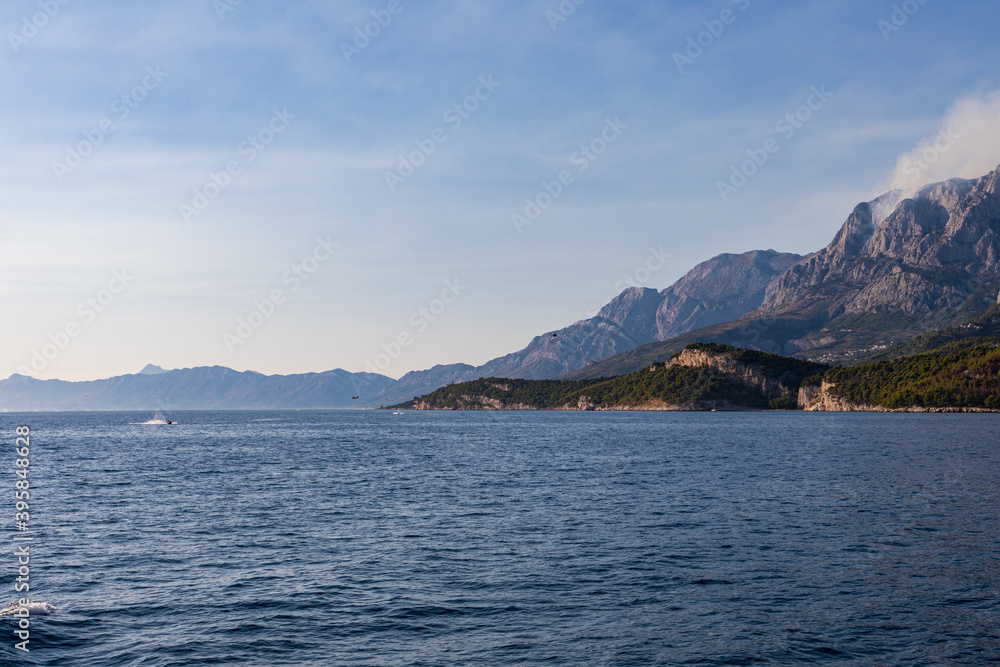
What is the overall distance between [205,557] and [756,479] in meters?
55.3

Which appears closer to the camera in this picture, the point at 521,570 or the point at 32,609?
the point at 32,609

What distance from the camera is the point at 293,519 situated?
52.2m

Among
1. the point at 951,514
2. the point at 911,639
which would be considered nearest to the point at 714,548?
the point at 911,639

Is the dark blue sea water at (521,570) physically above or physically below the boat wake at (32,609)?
below

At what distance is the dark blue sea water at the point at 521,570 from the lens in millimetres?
26000

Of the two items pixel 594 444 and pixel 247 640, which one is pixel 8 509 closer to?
pixel 247 640

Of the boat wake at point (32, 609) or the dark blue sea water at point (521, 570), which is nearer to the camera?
the dark blue sea water at point (521, 570)

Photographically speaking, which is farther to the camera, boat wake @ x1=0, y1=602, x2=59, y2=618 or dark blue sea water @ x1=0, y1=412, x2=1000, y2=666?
boat wake @ x1=0, y1=602, x2=59, y2=618

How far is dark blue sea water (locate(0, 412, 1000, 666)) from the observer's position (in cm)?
2600

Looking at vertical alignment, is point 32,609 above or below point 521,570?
above

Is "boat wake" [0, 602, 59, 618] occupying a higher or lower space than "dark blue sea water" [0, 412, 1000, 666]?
higher

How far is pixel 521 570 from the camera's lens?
36188mm

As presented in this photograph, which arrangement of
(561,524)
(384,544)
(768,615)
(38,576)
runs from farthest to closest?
(561,524)
(384,544)
(38,576)
(768,615)

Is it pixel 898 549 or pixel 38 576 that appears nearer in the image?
pixel 38 576
